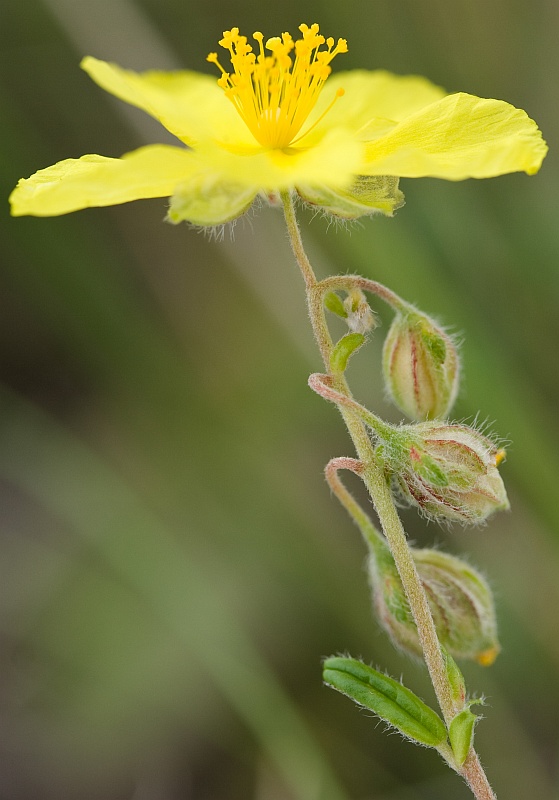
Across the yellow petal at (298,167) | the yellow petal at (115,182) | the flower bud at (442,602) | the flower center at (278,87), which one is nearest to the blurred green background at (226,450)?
the flower bud at (442,602)

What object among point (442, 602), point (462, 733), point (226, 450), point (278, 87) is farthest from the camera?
point (226, 450)

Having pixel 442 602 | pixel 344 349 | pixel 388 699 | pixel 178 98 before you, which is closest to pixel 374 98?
pixel 178 98

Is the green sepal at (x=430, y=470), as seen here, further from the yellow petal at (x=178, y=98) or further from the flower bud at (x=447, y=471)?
the yellow petal at (x=178, y=98)

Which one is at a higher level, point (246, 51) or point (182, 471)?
point (246, 51)

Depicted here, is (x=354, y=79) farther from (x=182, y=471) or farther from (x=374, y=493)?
(x=182, y=471)

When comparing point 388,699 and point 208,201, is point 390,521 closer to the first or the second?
point 388,699

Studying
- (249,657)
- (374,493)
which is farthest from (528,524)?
(374,493)
